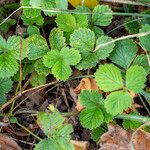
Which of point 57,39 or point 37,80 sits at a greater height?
point 57,39

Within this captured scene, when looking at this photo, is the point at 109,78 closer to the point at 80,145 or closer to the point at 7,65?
the point at 80,145

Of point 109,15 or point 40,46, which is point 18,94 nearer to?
point 40,46

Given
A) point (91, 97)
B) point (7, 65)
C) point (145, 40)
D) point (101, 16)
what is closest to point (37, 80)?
point (7, 65)

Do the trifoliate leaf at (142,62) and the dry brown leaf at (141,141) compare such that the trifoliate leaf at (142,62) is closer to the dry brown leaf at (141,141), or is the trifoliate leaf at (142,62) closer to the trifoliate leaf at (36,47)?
the dry brown leaf at (141,141)

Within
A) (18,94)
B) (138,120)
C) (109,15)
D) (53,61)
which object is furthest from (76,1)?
(138,120)

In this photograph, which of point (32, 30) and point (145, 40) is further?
point (32, 30)

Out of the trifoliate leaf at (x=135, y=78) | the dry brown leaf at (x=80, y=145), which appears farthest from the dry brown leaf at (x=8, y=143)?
the trifoliate leaf at (x=135, y=78)

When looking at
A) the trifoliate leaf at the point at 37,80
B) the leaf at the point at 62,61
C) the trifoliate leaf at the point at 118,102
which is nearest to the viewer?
the trifoliate leaf at the point at 118,102
